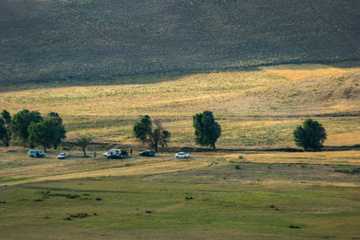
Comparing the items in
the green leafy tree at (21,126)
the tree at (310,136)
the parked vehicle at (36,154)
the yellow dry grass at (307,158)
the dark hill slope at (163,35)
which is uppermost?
the dark hill slope at (163,35)

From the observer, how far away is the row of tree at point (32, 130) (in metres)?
60.4

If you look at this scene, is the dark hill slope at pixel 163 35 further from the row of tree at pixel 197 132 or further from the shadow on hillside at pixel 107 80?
the row of tree at pixel 197 132

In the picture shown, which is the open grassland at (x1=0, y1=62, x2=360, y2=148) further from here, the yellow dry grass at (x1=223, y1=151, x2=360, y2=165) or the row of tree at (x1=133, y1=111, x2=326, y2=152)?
the yellow dry grass at (x1=223, y1=151, x2=360, y2=165)

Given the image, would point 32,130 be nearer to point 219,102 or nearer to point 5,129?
point 5,129

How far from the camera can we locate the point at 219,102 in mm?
94812

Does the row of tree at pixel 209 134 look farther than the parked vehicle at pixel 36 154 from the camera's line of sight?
Yes

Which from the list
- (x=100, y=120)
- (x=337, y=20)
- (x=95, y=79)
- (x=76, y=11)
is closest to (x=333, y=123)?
(x=100, y=120)

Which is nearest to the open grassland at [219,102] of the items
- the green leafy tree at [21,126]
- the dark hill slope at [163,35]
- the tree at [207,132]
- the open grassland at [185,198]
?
the tree at [207,132]

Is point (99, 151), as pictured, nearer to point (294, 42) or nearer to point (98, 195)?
point (98, 195)

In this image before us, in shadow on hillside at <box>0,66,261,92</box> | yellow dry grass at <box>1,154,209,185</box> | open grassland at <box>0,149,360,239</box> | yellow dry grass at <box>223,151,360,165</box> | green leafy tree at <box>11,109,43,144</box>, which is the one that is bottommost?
open grassland at <box>0,149,360,239</box>

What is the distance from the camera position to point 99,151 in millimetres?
63781

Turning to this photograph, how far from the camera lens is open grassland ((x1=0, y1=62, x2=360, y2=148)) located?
70.8 m

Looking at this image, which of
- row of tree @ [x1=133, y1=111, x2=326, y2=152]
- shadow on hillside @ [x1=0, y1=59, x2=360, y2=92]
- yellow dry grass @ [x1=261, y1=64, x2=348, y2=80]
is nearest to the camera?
row of tree @ [x1=133, y1=111, x2=326, y2=152]

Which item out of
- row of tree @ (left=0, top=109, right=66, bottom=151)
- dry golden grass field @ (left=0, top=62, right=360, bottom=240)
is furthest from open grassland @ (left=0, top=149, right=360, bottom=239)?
row of tree @ (left=0, top=109, right=66, bottom=151)
